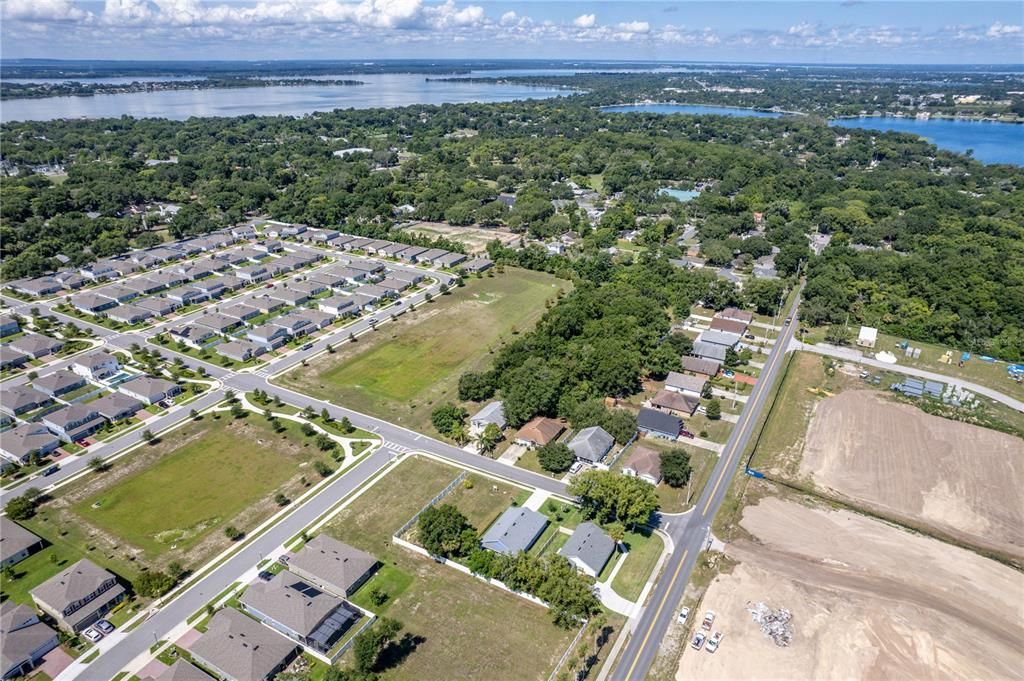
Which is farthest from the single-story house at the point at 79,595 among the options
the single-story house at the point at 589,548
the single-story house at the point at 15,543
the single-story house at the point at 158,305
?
the single-story house at the point at 158,305

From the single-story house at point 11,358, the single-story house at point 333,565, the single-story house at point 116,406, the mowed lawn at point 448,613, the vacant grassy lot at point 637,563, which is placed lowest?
the mowed lawn at point 448,613

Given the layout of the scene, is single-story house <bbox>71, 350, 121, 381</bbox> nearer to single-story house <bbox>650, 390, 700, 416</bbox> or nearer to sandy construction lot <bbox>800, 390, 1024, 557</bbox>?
single-story house <bbox>650, 390, 700, 416</bbox>

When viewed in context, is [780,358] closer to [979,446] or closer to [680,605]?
[979,446]

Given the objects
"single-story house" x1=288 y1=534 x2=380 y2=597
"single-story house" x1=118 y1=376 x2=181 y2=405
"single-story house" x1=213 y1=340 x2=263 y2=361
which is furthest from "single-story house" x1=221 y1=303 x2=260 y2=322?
"single-story house" x1=288 y1=534 x2=380 y2=597

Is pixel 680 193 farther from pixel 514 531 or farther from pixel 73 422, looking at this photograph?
pixel 73 422

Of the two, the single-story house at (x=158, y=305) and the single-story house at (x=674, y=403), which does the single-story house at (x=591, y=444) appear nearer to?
the single-story house at (x=674, y=403)

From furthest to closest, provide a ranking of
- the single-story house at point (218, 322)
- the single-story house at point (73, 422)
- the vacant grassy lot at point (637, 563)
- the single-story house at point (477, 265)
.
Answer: the single-story house at point (477, 265) → the single-story house at point (218, 322) → the single-story house at point (73, 422) → the vacant grassy lot at point (637, 563)

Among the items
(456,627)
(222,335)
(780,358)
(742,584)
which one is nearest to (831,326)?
(780,358)
